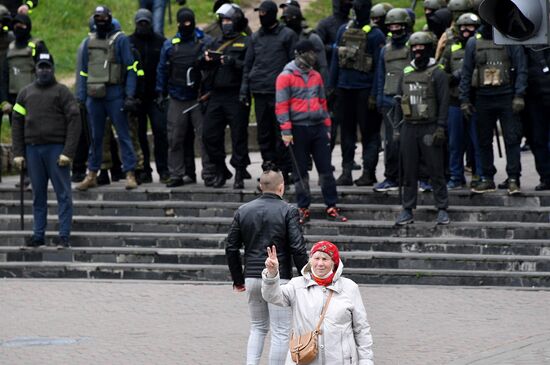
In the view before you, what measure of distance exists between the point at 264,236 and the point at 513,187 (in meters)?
6.68

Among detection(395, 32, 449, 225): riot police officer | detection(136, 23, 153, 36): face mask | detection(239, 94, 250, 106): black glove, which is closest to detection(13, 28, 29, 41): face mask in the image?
detection(136, 23, 153, 36): face mask

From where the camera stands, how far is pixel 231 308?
1503cm

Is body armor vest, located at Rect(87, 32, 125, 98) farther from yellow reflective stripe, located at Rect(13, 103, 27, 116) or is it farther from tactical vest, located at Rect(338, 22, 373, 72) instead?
tactical vest, located at Rect(338, 22, 373, 72)

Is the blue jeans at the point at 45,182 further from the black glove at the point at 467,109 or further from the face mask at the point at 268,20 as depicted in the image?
the black glove at the point at 467,109

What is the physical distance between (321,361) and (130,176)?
33.2ft

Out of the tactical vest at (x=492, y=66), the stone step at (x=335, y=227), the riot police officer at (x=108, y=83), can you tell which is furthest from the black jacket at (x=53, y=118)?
the tactical vest at (x=492, y=66)

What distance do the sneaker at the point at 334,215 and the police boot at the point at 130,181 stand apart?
277 centimetres

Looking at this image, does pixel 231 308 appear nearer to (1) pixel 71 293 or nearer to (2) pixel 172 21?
(1) pixel 71 293

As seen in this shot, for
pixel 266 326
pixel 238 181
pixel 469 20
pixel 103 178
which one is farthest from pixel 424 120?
pixel 266 326

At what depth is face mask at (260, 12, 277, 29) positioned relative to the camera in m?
Answer: 18.0

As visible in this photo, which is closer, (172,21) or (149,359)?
(149,359)

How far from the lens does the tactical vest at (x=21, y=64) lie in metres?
19.5

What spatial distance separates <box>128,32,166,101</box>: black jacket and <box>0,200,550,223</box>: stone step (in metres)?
1.60

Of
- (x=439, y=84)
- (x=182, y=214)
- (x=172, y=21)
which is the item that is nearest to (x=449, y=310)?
(x=439, y=84)
